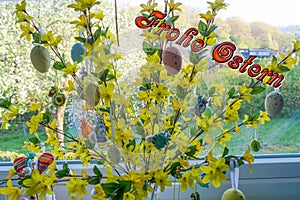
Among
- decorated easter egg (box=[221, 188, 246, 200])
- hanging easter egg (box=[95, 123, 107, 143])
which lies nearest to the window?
decorated easter egg (box=[221, 188, 246, 200])

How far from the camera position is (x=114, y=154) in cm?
70

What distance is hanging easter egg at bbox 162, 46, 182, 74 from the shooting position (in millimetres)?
705

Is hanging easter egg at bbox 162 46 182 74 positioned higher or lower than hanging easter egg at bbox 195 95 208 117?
higher

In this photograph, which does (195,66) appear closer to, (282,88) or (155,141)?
(155,141)

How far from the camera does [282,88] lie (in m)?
1.07

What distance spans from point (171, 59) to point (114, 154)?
19 cm

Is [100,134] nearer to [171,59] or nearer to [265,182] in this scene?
[171,59]

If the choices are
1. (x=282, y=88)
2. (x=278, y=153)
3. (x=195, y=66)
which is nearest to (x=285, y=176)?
(x=278, y=153)

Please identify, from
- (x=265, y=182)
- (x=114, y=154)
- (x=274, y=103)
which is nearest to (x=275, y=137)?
(x=265, y=182)

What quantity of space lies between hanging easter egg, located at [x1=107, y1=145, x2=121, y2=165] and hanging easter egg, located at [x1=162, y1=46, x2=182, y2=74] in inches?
6.5

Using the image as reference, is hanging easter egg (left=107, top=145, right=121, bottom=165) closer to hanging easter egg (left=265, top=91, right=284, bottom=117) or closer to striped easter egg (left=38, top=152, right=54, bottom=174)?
striped easter egg (left=38, top=152, right=54, bottom=174)

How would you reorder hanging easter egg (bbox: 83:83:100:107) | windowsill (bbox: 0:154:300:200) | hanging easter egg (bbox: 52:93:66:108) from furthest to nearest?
windowsill (bbox: 0:154:300:200) → hanging easter egg (bbox: 52:93:66:108) → hanging easter egg (bbox: 83:83:100:107)

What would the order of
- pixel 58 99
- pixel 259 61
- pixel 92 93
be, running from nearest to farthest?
1. pixel 92 93
2. pixel 58 99
3. pixel 259 61

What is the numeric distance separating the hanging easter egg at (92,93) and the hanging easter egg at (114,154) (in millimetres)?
86
